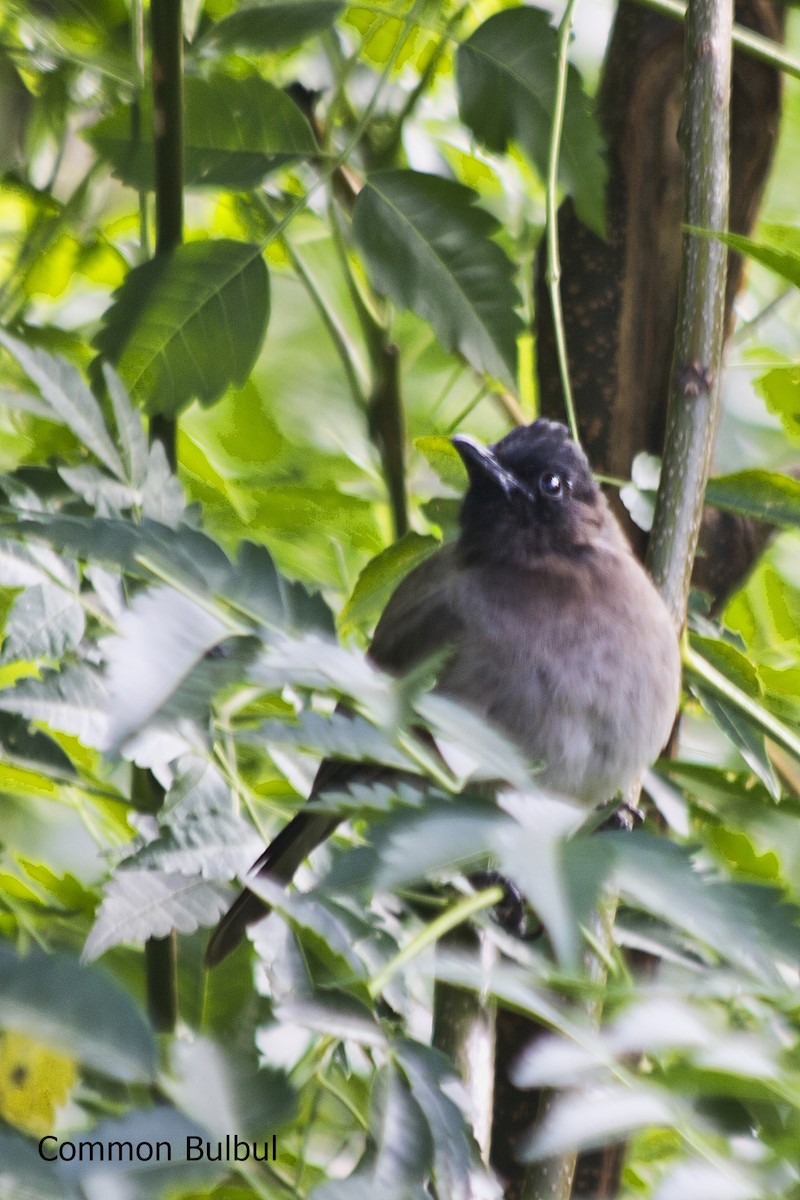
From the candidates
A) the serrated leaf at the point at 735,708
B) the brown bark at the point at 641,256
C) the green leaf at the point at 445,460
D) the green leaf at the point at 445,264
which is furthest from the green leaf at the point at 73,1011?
the brown bark at the point at 641,256

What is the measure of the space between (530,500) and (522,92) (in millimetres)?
751

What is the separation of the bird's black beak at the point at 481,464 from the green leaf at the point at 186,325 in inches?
16.0

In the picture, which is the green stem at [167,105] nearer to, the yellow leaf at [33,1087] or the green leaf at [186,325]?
the green leaf at [186,325]

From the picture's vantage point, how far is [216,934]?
1832 mm

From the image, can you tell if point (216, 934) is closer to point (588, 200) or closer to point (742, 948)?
point (742, 948)

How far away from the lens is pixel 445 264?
77.0 inches

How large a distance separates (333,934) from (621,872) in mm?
366

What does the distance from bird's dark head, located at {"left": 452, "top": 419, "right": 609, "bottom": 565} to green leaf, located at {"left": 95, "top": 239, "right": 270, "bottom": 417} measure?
522mm

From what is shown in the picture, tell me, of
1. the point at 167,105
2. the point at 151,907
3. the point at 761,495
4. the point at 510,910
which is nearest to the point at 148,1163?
the point at 151,907

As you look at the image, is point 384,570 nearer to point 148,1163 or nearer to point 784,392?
point 784,392

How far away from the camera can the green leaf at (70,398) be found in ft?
5.16

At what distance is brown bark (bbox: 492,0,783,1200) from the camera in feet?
8.18

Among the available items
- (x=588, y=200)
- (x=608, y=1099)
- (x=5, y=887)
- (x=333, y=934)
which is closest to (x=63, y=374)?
(x=5, y=887)

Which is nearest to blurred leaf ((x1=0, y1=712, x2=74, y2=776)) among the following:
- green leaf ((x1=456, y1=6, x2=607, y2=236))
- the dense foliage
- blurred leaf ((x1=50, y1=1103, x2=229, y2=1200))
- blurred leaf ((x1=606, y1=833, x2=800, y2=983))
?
the dense foliage
